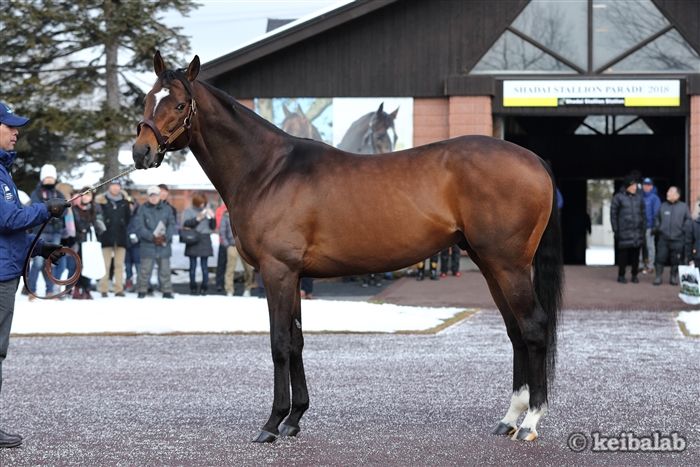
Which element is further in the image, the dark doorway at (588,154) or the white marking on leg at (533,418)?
the dark doorway at (588,154)

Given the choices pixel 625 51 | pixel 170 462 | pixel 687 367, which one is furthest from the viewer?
pixel 625 51

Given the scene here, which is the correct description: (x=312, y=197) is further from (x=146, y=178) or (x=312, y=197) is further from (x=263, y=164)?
(x=146, y=178)

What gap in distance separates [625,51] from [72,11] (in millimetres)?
19491

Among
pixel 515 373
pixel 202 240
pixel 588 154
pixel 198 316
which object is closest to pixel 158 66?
pixel 515 373

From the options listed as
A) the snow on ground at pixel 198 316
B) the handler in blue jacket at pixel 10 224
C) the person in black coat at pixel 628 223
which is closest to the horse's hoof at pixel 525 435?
the handler in blue jacket at pixel 10 224

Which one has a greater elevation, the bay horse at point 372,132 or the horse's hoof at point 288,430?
the bay horse at point 372,132

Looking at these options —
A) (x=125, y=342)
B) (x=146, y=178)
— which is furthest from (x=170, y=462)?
(x=146, y=178)

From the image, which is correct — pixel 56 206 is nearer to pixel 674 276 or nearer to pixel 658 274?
pixel 658 274

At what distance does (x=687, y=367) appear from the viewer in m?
11.0

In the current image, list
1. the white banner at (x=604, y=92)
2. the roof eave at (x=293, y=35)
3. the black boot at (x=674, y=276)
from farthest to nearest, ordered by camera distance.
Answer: the roof eave at (x=293, y=35), the white banner at (x=604, y=92), the black boot at (x=674, y=276)

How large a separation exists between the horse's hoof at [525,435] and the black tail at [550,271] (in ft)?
1.94

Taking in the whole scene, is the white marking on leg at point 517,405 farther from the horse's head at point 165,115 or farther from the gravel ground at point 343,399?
the horse's head at point 165,115

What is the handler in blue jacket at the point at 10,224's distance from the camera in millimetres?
7246

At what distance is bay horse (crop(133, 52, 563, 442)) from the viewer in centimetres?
763
